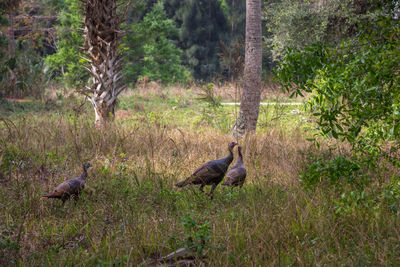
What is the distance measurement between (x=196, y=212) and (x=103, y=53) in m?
5.59

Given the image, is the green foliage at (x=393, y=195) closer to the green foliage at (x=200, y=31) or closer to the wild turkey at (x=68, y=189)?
the wild turkey at (x=68, y=189)

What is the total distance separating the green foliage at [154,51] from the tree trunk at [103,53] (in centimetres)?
1841

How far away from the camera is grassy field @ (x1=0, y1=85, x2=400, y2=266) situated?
9.89ft

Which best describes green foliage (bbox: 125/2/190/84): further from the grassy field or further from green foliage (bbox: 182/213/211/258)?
green foliage (bbox: 182/213/211/258)

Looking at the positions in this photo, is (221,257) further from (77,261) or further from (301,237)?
(77,261)

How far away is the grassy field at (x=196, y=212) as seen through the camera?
9.89 ft

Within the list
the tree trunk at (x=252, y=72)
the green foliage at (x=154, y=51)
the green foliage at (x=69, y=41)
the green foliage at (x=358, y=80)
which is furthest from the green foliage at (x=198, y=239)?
the green foliage at (x=154, y=51)

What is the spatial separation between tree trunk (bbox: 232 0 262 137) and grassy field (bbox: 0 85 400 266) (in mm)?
1815

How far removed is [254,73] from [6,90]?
11834 millimetres

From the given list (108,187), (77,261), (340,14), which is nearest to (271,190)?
(108,187)

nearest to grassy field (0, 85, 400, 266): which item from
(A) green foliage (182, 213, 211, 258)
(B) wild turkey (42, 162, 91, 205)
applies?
(A) green foliage (182, 213, 211, 258)

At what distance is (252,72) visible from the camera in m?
8.61

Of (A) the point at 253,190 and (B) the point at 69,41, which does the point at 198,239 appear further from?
(B) the point at 69,41

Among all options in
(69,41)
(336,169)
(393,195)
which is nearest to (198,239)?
(336,169)
